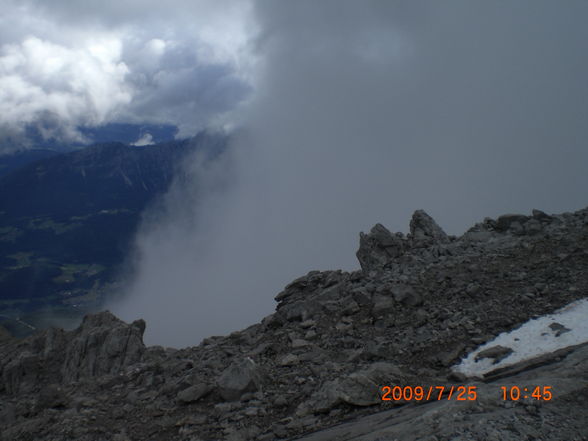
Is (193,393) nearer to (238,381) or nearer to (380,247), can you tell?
(238,381)

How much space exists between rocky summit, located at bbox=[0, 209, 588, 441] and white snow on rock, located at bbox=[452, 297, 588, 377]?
0.25 m

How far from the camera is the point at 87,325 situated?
44500 mm

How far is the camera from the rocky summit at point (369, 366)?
12.9 m

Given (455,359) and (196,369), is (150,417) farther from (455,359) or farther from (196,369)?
(455,359)

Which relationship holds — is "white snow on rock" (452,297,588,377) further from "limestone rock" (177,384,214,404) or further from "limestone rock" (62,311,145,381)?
"limestone rock" (62,311,145,381)

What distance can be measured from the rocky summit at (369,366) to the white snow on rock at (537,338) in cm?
25

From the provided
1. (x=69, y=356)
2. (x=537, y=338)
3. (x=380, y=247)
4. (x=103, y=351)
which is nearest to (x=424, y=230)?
(x=380, y=247)

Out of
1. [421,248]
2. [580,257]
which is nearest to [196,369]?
[421,248]

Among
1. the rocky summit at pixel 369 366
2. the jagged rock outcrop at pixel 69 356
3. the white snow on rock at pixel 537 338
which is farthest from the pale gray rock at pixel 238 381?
the jagged rock outcrop at pixel 69 356

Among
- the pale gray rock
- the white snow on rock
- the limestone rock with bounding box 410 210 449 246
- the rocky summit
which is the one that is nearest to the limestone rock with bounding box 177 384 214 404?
the rocky summit

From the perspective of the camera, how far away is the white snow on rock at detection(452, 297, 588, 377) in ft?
67.5

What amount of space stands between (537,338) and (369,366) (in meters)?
9.51

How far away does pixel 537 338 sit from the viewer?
2208cm
